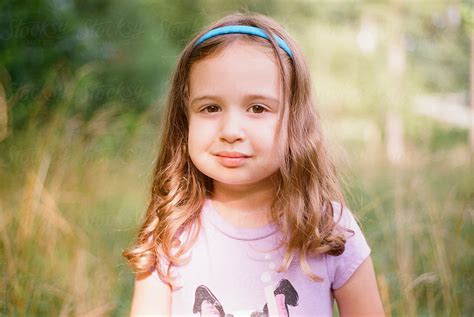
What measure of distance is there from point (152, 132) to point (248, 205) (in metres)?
2.97

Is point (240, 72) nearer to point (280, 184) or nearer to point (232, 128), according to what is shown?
point (232, 128)

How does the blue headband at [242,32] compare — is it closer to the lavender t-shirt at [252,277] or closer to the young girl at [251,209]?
the young girl at [251,209]

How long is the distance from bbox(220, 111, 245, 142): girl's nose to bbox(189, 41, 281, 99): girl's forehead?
0.06m

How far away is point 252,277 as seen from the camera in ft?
5.34

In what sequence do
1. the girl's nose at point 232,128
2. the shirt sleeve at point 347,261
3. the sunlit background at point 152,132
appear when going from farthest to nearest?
the sunlit background at point 152,132 < the shirt sleeve at point 347,261 < the girl's nose at point 232,128

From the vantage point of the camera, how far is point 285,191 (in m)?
1.67

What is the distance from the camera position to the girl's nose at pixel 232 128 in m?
1.51

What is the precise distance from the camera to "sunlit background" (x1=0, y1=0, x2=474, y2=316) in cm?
267

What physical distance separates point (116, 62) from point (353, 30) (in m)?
3.06

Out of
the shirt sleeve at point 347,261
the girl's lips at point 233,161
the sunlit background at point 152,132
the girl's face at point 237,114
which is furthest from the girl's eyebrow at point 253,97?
the shirt sleeve at point 347,261

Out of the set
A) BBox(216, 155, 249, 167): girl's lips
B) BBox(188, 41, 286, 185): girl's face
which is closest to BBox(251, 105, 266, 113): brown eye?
BBox(188, 41, 286, 185): girl's face

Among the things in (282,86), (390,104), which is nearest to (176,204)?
(282,86)

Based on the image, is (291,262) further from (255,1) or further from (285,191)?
(255,1)

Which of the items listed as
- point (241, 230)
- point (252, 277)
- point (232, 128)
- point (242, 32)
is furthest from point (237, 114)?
point (252, 277)
